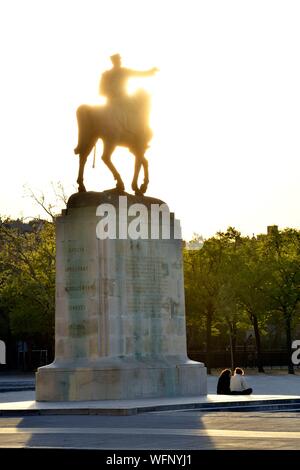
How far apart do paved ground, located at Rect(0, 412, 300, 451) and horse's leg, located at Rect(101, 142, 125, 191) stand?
9.56 metres

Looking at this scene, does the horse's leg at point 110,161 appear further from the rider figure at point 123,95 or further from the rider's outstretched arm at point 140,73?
the rider's outstretched arm at point 140,73

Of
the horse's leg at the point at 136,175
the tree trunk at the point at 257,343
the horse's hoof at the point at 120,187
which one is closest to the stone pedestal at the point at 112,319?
the horse's hoof at the point at 120,187

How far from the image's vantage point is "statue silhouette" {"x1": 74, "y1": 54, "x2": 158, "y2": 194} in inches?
1236

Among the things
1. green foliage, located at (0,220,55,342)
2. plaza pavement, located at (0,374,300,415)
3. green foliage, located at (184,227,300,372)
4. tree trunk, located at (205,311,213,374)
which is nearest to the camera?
plaza pavement, located at (0,374,300,415)

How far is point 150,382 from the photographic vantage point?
2956 centimetres

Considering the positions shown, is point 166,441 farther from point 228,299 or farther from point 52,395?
point 228,299

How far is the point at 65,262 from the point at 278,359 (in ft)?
169

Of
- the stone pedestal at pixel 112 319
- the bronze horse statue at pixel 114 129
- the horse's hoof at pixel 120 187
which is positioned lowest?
the stone pedestal at pixel 112 319

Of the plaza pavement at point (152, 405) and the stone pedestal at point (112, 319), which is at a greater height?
the stone pedestal at point (112, 319)

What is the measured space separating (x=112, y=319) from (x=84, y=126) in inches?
238

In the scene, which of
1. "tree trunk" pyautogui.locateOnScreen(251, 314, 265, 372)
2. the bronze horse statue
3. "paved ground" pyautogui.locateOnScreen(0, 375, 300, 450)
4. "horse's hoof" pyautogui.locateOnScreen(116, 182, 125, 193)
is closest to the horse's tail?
the bronze horse statue

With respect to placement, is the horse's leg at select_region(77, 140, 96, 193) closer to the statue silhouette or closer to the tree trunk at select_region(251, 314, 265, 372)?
the statue silhouette

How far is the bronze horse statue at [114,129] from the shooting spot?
103 ft

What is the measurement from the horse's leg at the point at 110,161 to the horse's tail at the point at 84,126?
1.95ft
